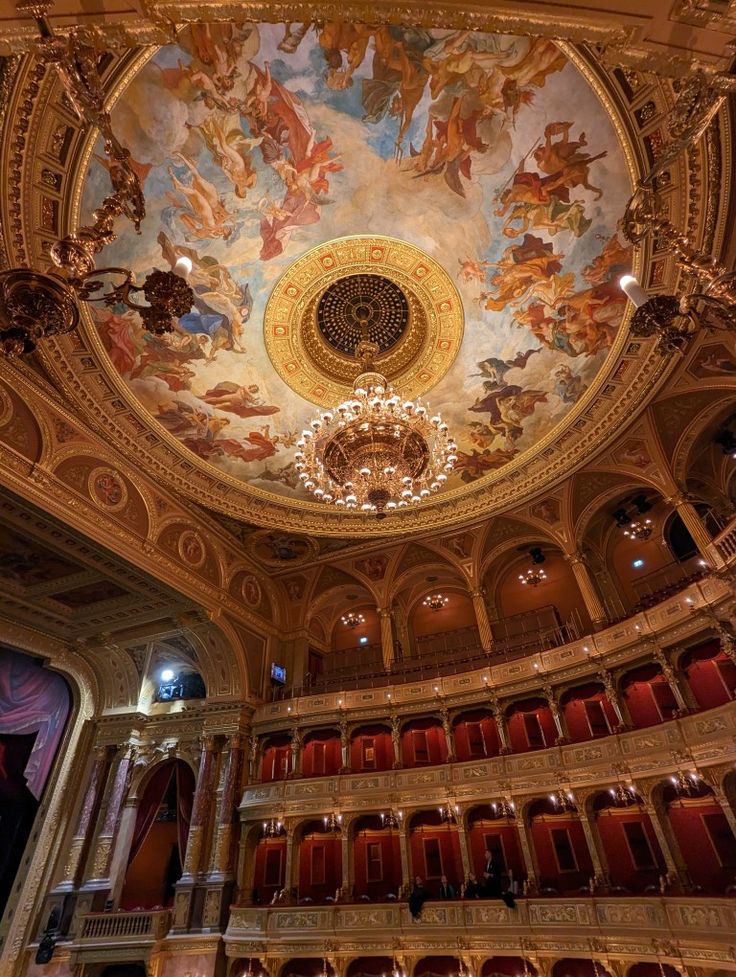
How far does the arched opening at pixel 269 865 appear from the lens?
14.9 m

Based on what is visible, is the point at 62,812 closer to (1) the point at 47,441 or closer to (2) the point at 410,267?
(1) the point at 47,441

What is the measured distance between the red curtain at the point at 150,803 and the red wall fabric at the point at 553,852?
1130 centimetres

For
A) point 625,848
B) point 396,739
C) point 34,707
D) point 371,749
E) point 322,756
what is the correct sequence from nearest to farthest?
point 625,848, point 396,739, point 371,749, point 322,756, point 34,707

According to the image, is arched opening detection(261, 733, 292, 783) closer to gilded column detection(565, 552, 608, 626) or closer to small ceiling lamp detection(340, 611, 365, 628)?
small ceiling lamp detection(340, 611, 365, 628)

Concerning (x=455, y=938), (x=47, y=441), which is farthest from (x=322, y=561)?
(x=455, y=938)

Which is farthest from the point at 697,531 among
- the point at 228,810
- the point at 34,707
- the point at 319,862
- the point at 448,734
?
the point at 34,707

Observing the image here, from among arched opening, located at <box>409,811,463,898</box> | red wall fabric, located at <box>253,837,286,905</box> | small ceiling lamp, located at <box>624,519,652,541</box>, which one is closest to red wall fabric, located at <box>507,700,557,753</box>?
arched opening, located at <box>409,811,463,898</box>

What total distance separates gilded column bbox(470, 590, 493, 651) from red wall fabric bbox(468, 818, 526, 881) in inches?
193

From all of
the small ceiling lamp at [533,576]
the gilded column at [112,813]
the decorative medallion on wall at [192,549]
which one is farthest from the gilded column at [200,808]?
the small ceiling lamp at [533,576]

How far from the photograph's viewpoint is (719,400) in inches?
526

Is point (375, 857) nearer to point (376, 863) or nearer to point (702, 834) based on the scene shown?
point (376, 863)

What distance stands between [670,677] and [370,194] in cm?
1323

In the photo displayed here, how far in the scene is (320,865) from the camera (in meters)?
15.2

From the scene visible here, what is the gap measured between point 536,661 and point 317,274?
11999mm
